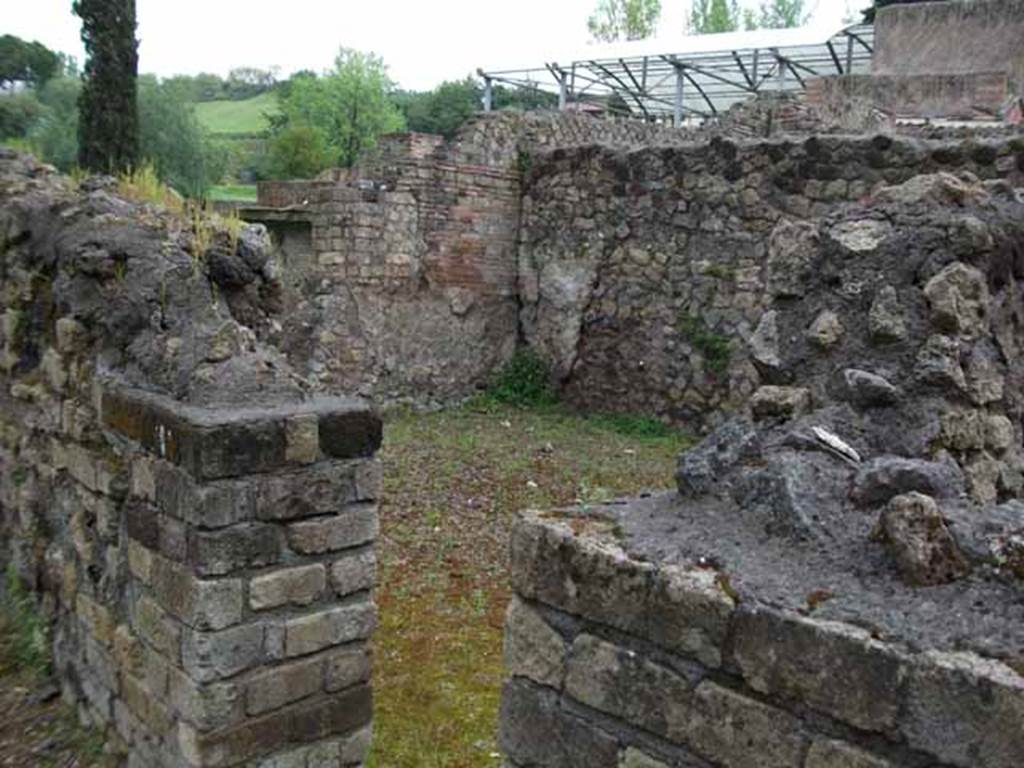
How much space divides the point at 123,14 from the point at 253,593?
12699 millimetres

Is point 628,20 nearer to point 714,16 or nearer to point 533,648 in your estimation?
point 714,16

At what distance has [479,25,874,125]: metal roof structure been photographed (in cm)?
2086

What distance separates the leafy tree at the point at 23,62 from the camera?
100.0 feet

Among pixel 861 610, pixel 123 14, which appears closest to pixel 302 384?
pixel 861 610

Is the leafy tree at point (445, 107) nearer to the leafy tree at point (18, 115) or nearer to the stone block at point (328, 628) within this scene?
the leafy tree at point (18, 115)

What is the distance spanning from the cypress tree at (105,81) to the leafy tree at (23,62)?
1813 centimetres

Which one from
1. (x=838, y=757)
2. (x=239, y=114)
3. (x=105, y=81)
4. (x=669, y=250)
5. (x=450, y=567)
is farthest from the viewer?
(x=239, y=114)

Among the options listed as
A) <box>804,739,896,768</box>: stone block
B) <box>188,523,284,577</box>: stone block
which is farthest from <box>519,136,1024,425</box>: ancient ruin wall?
<box>804,739,896,768</box>: stone block

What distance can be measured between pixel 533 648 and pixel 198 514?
155 centimetres

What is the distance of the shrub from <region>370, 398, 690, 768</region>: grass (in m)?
0.17

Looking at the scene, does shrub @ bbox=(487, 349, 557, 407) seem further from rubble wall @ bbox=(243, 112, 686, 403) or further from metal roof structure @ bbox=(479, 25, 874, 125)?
metal roof structure @ bbox=(479, 25, 874, 125)

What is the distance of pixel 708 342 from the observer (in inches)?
416

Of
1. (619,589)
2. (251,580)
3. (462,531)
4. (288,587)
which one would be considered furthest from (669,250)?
(619,589)

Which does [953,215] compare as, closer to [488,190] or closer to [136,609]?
[136,609]
